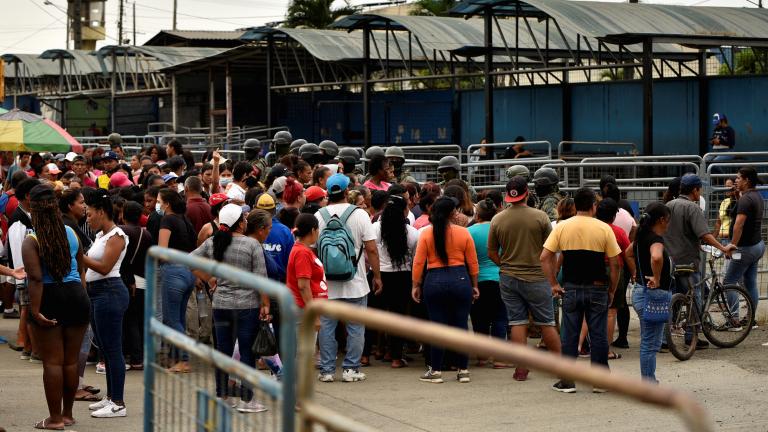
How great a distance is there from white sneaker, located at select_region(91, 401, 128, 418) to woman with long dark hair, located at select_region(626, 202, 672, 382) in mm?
4295

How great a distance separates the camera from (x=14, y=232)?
9836 millimetres

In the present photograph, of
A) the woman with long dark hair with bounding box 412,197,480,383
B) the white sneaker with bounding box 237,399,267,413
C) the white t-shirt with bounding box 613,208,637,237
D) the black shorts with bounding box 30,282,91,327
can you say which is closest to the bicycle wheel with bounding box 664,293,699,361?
the white t-shirt with bounding box 613,208,637,237

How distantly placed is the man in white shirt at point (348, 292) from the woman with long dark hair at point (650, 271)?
94.4 inches

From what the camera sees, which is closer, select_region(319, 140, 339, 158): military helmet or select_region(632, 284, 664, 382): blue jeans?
select_region(632, 284, 664, 382): blue jeans

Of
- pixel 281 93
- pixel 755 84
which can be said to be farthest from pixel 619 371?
pixel 281 93

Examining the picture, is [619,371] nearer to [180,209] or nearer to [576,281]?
[576,281]

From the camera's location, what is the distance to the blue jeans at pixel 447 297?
10180 mm

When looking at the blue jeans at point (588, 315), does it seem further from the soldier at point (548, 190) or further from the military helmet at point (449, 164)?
the military helmet at point (449, 164)

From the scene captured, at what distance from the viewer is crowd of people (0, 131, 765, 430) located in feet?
26.7

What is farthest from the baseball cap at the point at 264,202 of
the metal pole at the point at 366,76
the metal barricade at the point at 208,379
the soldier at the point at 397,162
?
the metal pole at the point at 366,76

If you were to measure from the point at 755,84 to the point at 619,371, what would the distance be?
54.6 ft

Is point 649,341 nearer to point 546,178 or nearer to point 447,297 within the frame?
point 447,297

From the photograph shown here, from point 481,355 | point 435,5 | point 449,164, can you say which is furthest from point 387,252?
point 435,5

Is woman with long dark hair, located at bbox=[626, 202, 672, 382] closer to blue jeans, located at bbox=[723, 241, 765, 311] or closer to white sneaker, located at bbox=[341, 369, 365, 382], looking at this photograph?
white sneaker, located at bbox=[341, 369, 365, 382]
